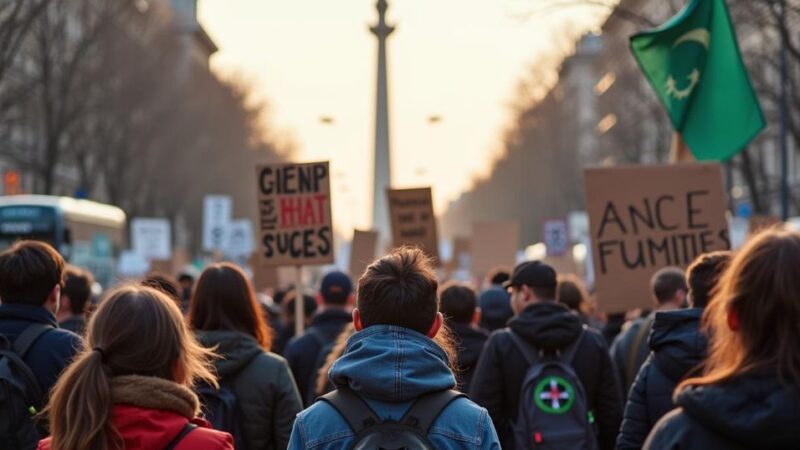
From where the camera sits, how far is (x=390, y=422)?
11.4 feet

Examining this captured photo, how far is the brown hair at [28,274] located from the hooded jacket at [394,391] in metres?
1.91

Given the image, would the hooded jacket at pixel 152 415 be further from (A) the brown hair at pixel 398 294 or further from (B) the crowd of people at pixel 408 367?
(A) the brown hair at pixel 398 294

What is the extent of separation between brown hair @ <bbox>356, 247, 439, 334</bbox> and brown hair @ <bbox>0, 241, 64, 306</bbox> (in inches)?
73.8

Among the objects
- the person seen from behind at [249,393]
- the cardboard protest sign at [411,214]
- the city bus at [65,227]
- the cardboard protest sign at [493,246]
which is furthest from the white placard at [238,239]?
the person seen from behind at [249,393]

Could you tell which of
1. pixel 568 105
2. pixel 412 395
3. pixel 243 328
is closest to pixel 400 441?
pixel 412 395

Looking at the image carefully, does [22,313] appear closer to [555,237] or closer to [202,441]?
[202,441]

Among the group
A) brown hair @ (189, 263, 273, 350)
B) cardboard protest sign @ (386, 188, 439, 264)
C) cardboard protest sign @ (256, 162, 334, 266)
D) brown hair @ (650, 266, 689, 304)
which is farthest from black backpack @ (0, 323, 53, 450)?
cardboard protest sign @ (386, 188, 439, 264)

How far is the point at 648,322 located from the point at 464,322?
0.95m

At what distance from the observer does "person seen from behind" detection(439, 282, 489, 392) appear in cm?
736

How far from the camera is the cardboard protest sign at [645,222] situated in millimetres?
8656

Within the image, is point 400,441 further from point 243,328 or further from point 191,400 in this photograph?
point 243,328

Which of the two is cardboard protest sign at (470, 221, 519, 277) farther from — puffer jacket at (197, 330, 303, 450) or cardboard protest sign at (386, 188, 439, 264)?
puffer jacket at (197, 330, 303, 450)

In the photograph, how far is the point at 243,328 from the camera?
5824 mm

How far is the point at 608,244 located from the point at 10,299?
14.3 feet
